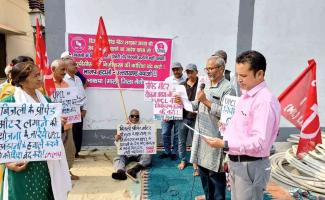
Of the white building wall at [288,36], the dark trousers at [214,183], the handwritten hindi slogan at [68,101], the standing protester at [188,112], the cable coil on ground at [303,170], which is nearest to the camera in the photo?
the dark trousers at [214,183]

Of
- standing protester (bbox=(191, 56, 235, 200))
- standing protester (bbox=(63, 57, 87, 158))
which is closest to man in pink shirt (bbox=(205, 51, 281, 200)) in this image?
standing protester (bbox=(191, 56, 235, 200))

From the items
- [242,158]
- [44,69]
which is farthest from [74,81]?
[242,158]

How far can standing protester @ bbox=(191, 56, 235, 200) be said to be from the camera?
311 cm

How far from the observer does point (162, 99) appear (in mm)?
5402

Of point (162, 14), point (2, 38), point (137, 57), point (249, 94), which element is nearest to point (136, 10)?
point (162, 14)

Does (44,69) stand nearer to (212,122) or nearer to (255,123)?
(212,122)

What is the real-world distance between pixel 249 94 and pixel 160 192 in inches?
104

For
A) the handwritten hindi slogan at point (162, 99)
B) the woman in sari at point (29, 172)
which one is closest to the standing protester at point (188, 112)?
the handwritten hindi slogan at point (162, 99)

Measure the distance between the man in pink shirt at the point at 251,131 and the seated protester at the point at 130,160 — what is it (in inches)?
107

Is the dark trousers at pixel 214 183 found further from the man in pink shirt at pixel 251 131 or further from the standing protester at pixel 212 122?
the man in pink shirt at pixel 251 131

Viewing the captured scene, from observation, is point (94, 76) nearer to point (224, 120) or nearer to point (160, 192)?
point (160, 192)

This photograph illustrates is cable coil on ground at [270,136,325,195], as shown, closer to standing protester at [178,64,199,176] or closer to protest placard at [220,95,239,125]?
standing protester at [178,64,199,176]

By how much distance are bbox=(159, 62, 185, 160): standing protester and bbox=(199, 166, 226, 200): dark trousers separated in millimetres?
2023

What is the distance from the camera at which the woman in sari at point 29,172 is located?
2.39 m
